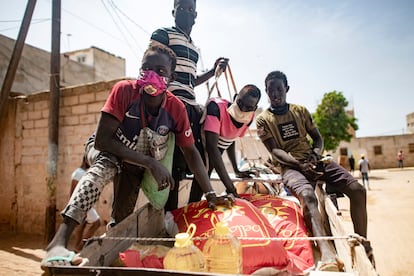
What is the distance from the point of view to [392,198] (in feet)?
34.5

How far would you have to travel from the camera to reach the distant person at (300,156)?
1960mm

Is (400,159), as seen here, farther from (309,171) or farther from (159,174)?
(159,174)

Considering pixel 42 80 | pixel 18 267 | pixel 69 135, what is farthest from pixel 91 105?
pixel 42 80

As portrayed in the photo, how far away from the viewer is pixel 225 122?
2.39 metres

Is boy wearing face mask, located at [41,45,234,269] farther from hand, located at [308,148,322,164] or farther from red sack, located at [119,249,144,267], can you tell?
hand, located at [308,148,322,164]

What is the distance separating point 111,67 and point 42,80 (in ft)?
22.8

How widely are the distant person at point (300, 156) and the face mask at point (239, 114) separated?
35 centimetres

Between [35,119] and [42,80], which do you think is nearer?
[35,119]

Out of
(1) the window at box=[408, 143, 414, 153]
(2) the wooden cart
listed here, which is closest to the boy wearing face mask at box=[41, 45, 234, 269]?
(2) the wooden cart

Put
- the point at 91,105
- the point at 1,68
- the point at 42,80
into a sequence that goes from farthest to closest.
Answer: the point at 42,80 < the point at 1,68 < the point at 91,105

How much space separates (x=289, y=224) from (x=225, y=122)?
1.05m

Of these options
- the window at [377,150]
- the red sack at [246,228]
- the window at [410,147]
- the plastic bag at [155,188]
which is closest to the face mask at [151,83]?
the plastic bag at [155,188]

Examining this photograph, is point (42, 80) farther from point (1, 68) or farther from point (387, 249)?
point (387, 249)

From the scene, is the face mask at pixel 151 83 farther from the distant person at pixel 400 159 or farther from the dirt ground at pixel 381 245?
the distant person at pixel 400 159
